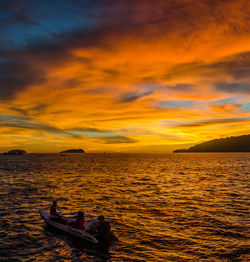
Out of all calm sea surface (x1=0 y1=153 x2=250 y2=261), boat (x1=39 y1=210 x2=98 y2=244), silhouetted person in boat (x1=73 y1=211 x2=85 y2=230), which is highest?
silhouetted person in boat (x1=73 y1=211 x2=85 y2=230)

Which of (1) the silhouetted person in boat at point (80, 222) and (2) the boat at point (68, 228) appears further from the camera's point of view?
(1) the silhouetted person in boat at point (80, 222)

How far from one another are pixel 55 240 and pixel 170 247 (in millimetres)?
9641

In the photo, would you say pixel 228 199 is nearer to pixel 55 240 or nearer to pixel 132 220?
pixel 132 220

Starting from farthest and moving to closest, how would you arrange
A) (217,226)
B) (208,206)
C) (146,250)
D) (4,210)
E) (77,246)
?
(208,206)
(4,210)
(217,226)
(77,246)
(146,250)

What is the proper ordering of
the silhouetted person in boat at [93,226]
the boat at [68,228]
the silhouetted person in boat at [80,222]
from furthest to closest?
the silhouetted person in boat at [80,222] < the silhouetted person in boat at [93,226] < the boat at [68,228]

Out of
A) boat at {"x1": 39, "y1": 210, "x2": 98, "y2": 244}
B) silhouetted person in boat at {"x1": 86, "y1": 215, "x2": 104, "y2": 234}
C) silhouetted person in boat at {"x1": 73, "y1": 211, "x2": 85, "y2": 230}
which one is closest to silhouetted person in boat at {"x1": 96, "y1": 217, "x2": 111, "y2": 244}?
boat at {"x1": 39, "y1": 210, "x2": 98, "y2": 244}

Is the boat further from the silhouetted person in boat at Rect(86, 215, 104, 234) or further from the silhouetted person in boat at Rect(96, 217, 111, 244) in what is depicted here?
the silhouetted person in boat at Rect(86, 215, 104, 234)

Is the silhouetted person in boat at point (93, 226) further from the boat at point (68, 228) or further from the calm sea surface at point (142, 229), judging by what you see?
the calm sea surface at point (142, 229)

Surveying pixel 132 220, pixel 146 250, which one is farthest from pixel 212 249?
pixel 132 220

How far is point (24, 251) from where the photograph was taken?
17.5 metres

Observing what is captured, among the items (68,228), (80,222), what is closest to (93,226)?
(80,222)

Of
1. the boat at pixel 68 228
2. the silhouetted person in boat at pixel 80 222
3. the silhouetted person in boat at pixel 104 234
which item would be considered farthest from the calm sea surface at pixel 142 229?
the silhouetted person in boat at pixel 80 222

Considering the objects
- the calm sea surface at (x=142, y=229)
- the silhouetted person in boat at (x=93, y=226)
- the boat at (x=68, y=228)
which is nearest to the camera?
the calm sea surface at (x=142, y=229)

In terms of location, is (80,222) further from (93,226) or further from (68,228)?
(68,228)
